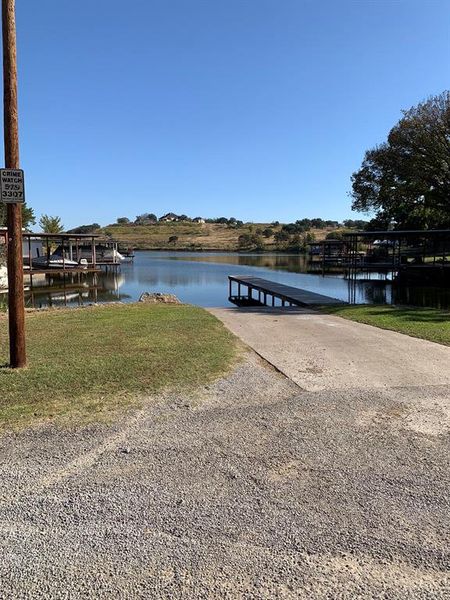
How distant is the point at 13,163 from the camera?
606 cm

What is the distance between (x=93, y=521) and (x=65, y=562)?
0.38m

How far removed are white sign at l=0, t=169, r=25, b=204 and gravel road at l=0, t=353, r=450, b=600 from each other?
9.82 feet

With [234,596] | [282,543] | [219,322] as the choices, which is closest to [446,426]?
[282,543]

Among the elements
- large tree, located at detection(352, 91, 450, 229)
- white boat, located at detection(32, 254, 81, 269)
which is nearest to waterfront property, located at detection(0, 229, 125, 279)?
white boat, located at detection(32, 254, 81, 269)

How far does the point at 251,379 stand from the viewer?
20.2ft

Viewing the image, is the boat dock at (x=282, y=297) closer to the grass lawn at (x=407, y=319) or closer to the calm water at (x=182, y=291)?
the calm water at (x=182, y=291)

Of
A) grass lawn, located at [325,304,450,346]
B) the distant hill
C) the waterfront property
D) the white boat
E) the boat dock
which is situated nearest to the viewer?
grass lawn, located at [325,304,450,346]

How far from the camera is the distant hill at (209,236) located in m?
115

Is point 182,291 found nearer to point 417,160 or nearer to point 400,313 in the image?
point 417,160

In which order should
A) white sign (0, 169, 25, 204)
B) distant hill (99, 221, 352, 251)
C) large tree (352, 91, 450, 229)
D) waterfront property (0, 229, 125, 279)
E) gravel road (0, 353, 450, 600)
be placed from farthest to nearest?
distant hill (99, 221, 352, 251), waterfront property (0, 229, 125, 279), large tree (352, 91, 450, 229), white sign (0, 169, 25, 204), gravel road (0, 353, 450, 600)

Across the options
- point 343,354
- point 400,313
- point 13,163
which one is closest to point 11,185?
point 13,163

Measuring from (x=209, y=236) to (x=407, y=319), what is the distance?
414 ft

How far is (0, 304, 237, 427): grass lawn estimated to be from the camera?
16.4 ft

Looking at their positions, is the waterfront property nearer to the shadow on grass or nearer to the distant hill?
the shadow on grass
